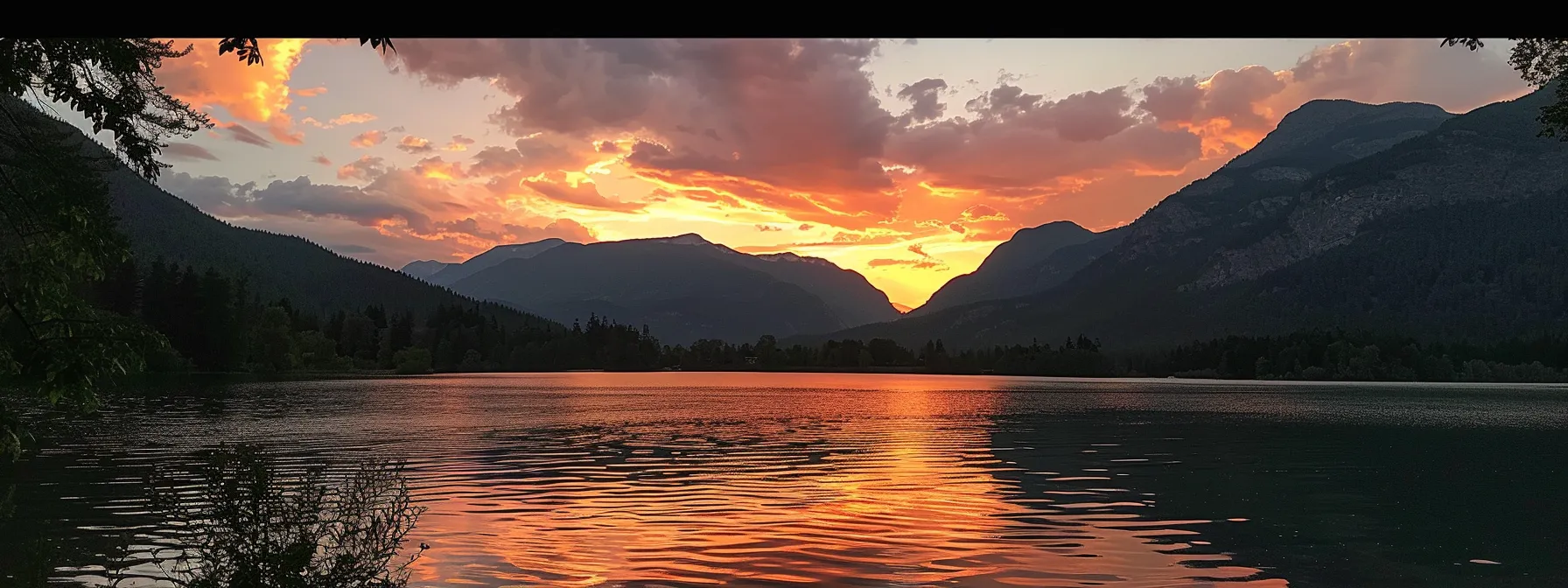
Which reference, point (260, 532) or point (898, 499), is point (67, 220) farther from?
point (898, 499)

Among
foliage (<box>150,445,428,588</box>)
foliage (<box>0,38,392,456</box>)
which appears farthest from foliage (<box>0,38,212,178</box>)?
foliage (<box>150,445,428,588</box>)

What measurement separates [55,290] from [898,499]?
28735 millimetres

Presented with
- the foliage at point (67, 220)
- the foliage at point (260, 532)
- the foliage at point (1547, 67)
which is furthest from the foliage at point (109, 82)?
the foliage at point (1547, 67)

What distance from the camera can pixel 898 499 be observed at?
130 ft

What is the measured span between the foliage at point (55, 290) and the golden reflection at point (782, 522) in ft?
30.6

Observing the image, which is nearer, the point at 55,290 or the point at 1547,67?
the point at 55,290

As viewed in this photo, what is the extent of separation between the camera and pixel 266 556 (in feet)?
47.9

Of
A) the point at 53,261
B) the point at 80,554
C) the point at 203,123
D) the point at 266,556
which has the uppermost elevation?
the point at 203,123

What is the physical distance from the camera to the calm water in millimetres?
26531

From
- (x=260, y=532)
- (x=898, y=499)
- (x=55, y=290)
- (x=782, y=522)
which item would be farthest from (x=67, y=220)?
(x=898, y=499)

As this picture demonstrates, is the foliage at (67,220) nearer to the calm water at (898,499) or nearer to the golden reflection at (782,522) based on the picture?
the calm water at (898,499)
